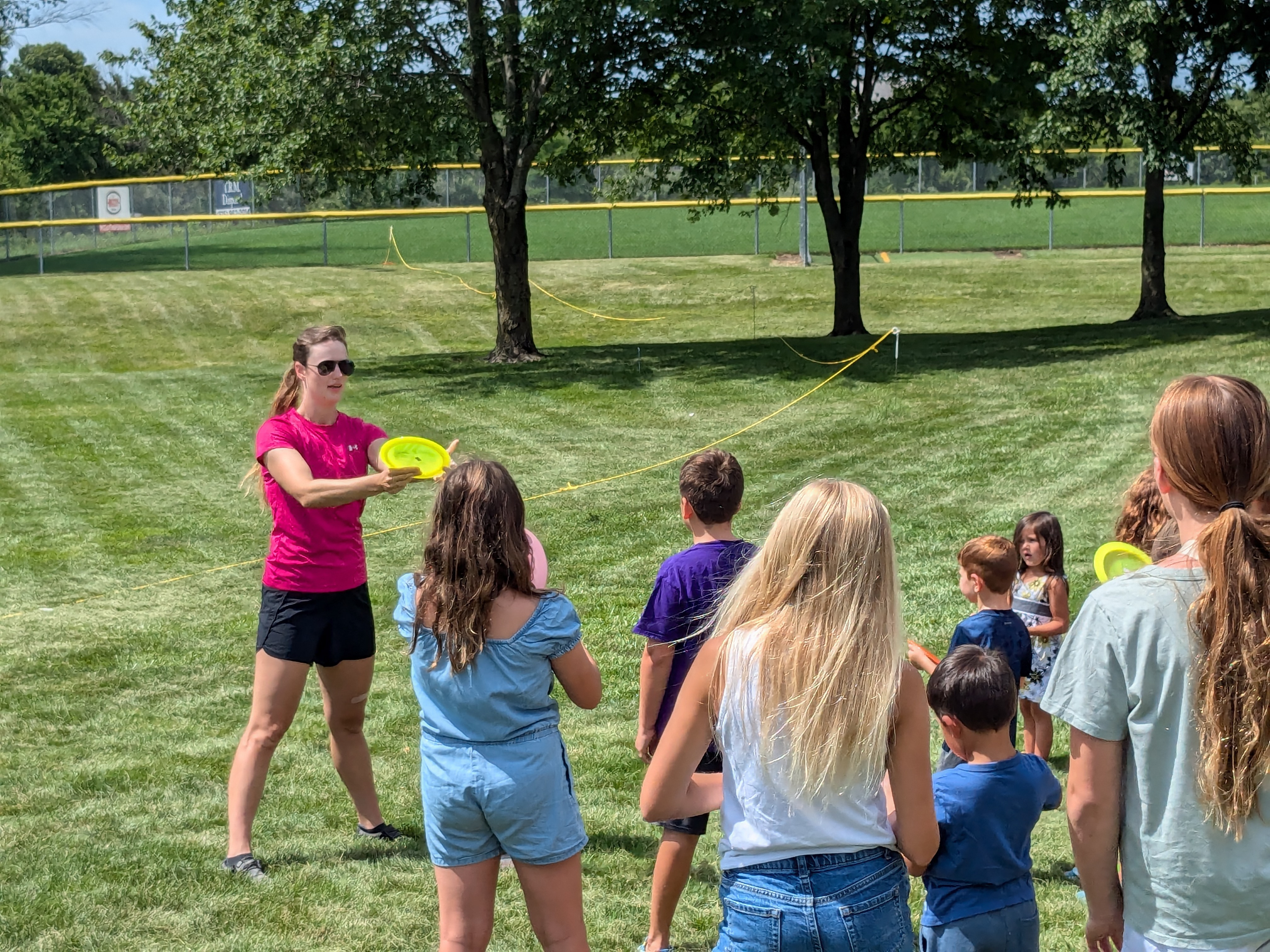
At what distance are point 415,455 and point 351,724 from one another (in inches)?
41.8

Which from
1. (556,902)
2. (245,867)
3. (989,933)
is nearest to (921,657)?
(989,933)

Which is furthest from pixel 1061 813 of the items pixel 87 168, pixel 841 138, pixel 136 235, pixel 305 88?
pixel 87 168

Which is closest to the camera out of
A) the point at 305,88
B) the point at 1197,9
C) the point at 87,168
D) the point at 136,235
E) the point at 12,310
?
the point at 305,88

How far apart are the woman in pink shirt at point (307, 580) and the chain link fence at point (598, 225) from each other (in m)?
30.8

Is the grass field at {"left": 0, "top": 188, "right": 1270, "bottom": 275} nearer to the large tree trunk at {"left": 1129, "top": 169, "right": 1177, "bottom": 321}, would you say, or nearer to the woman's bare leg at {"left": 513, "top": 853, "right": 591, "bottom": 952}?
the large tree trunk at {"left": 1129, "top": 169, "right": 1177, "bottom": 321}

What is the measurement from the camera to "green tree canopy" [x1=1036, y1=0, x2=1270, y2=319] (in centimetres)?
1883

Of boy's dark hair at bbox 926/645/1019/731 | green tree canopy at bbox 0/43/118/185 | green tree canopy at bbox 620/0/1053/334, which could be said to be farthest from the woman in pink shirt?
green tree canopy at bbox 0/43/118/185

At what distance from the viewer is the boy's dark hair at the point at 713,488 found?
4039mm

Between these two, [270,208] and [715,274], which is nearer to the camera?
[715,274]

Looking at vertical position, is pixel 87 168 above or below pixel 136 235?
above

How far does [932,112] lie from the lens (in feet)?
72.8

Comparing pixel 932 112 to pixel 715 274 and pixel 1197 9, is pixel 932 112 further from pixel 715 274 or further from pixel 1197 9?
pixel 715 274

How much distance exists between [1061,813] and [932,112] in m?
18.7

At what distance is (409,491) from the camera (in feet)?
43.7
